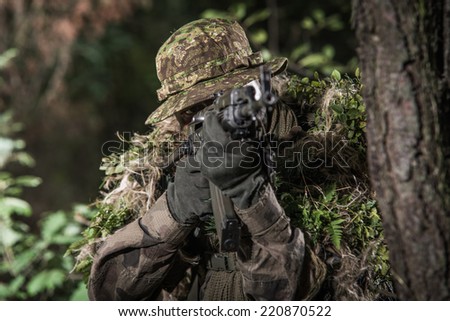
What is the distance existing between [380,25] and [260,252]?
1043 mm

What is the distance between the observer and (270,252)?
2.22 m

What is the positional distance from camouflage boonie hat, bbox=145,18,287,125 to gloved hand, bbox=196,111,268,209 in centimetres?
36

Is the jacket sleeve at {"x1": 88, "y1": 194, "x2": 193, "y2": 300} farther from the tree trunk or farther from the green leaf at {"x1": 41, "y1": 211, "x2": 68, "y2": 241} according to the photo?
the green leaf at {"x1": 41, "y1": 211, "x2": 68, "y2": 241}

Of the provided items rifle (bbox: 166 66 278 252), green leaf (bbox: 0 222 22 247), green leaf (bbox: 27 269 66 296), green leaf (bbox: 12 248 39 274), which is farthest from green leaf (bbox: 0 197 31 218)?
rifle (bbox: 166 66 278 252)

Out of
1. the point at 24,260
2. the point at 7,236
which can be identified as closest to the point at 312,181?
the point at 24,260

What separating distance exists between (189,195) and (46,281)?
222cm

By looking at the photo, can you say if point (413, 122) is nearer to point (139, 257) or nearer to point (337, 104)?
point (337, 104)

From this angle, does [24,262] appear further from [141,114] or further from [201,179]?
[141,114]

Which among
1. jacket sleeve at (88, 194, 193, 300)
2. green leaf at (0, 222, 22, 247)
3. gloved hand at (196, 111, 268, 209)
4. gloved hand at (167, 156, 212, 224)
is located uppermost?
gloved hand at (196, 111, 268, 209)

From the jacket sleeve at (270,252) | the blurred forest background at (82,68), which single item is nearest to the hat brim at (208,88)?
the jacket sleeve at (270,252)

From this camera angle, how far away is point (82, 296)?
12.1 feet

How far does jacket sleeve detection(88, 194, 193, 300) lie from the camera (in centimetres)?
243

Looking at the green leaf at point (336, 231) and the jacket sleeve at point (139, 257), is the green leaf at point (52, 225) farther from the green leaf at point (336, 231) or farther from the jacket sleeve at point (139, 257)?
the green leaf at point (336, 231)
